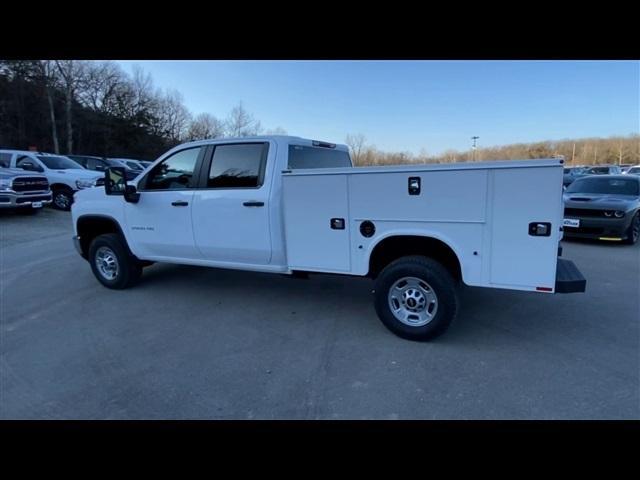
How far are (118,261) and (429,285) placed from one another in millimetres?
4330

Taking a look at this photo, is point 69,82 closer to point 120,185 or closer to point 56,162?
point 56,162

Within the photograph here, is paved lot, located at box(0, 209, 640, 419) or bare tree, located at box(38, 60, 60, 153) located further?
bare tree, located at box(38, 60, 60, 153)

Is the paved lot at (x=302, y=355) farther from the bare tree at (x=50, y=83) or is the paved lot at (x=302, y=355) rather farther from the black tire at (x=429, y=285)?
the bare tree at (x=50, y=83)

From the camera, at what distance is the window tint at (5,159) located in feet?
41.4

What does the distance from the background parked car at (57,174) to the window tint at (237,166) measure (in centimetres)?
1099

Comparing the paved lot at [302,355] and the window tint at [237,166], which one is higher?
the window tint at [237,166]

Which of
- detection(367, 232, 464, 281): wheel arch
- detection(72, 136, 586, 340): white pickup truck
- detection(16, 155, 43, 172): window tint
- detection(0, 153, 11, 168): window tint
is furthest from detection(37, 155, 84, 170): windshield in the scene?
detection(367, 232, 464, 281): wheel arch

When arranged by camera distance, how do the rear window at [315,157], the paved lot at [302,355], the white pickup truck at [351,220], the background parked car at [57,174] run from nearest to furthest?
the paved lot at [302,355] < the white pickup truck at [351,220] < the rear window at [315,157] < the background parked car at [57,174]

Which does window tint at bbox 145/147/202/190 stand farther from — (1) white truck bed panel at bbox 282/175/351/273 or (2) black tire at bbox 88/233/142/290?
(1) white truck bed panel at bbox 282/175/351/273

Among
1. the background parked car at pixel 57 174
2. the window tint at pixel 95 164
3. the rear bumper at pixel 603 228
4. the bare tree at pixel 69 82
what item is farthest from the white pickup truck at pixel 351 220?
the bare tree at pixel 69 82

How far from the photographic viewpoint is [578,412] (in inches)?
96.1

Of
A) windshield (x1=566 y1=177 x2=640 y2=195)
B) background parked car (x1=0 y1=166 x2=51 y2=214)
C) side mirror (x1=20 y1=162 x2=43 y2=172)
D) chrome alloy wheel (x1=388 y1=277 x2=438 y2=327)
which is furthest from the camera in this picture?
side mirror (x1=20 y1=162 x2=43 y2=172)

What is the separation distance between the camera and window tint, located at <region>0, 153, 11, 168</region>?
12.6 metres

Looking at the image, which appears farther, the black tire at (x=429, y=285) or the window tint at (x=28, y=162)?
the window tint at (x=28, y=162)
